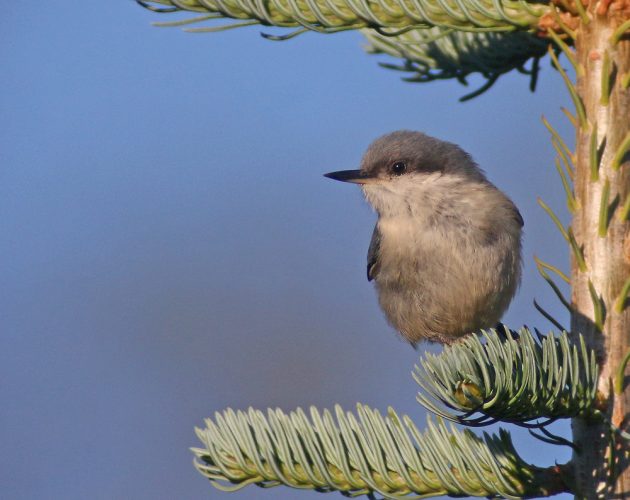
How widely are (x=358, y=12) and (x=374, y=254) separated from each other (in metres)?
2.02

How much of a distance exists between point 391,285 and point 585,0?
1.73 m

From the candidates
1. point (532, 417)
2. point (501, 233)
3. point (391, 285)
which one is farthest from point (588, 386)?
point (391, 285)

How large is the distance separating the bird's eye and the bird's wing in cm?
29

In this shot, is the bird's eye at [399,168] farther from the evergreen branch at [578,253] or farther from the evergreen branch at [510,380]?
the evergreen branch at [510,380]

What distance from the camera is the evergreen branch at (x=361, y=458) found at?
64.4 inches

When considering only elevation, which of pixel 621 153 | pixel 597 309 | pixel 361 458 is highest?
pixel 621 153

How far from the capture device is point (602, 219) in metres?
1.85

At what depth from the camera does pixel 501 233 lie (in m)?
3.20

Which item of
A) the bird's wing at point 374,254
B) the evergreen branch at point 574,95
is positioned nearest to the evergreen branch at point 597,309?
the evergreen branch at point 574,95

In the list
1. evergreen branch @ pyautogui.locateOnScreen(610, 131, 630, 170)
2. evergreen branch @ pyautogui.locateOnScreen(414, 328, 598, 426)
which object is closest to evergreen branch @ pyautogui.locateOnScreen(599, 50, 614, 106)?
evergreen branch @ pyautogui.locateOnScreen(610, 131, 630, 170)

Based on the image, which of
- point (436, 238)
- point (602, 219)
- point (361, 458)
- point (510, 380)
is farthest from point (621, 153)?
point (436, 238)

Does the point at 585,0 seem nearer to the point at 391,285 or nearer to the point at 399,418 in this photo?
the point at 399,418

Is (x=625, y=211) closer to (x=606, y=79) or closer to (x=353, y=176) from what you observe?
(x=606, y=79)

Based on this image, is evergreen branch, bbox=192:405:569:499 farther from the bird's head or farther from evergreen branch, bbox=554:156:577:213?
the bird's head
